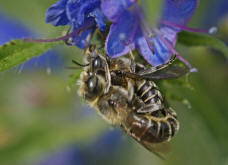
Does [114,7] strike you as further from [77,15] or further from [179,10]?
[179,10]

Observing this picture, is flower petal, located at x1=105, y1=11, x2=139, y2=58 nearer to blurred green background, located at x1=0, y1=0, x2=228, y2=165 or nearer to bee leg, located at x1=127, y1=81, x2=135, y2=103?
bee leg, located at x1=127, y1=81, x2=135, y2=103

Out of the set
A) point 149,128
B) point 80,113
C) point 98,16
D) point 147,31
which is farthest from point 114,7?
point 80,113

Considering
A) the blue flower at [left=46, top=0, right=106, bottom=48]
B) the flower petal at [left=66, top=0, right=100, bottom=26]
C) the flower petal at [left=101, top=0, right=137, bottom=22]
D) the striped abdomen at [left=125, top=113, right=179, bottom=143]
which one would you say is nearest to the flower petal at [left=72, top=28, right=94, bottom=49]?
the blue flower at [left=46, top=0, right=106, bottom=48]

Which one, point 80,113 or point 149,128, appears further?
point 80,113

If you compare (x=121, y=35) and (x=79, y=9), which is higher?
(x=79, y=9)

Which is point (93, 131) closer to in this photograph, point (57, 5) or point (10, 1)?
point (10, 1)

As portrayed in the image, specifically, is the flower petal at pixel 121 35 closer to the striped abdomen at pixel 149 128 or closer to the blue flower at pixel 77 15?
the blue flower at pixel 77 15

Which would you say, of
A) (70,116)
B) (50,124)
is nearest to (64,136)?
(50,124)
